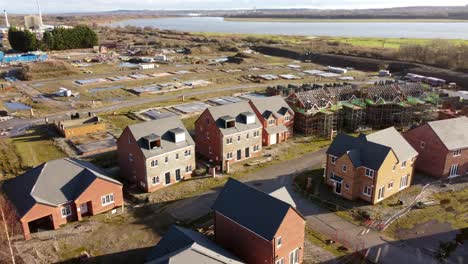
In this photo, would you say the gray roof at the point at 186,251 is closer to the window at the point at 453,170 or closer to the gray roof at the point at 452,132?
the gray roof at the point at 452,132

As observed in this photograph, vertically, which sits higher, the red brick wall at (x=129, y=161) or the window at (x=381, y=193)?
the red brick wall at (x=129, y=161)

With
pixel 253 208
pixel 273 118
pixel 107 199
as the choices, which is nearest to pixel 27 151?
pixel 107 199

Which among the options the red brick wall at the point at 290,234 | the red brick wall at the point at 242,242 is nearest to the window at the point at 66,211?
the red brick wall at the point at 242,242

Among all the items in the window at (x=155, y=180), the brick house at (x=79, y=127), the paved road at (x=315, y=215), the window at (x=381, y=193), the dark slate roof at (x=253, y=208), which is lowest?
the paved road at (x=315, y=215)

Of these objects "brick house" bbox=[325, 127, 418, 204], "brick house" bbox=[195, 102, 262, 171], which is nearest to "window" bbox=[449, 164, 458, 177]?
"brick house" bbox=[325, 127, 418, 204]

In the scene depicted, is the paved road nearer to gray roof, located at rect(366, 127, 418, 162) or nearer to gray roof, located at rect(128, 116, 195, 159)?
gray roof, located at rect(128, 116, 195, 159)

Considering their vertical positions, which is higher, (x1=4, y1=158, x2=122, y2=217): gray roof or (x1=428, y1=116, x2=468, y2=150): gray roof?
(x1=428, y1=116, x2=468, y2=150): gray roof

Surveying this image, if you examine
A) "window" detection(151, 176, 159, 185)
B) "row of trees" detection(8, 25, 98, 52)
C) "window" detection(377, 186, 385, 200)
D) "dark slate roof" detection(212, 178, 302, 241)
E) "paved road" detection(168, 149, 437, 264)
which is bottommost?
"paved road" detection(168, 149, 437, 264)
